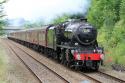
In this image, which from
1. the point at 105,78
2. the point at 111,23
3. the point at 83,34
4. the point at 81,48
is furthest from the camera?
the point at 111,23

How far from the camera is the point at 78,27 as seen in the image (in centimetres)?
1856

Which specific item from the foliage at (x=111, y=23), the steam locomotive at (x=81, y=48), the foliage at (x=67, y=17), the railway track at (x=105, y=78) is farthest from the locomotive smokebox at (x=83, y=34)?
the foliage at (x=67, y=17)

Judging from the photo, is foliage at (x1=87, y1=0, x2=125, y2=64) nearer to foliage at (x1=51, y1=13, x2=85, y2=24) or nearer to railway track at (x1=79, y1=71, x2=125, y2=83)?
foliage at (x1=51, y1=13, x2=85, y2=24)

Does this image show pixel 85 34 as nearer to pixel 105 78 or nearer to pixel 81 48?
pixel 81 48

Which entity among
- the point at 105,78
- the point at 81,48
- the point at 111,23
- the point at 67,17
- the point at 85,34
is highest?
the point at 67,17

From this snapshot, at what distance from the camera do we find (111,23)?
105 feet

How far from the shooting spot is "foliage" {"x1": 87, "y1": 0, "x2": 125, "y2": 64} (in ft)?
80.0

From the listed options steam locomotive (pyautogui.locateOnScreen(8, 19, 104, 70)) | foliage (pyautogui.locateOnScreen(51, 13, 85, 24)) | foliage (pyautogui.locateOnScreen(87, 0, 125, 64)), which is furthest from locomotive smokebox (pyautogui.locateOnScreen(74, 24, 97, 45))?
foliage (pyautogui.locateOnScreen(51, 13, 85, 24))

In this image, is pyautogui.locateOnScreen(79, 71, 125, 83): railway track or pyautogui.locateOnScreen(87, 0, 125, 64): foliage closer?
pyautogui.locateOnScreen(79, 71, 125, 83): railway track

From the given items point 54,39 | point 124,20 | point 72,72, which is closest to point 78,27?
point 72,72

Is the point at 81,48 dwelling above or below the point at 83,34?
below

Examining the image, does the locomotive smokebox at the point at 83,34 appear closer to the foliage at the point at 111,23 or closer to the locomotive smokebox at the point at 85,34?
the locomotive smokebox at the point at 85,34

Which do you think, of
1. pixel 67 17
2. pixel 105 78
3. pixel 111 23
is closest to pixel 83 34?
pixel 105 78

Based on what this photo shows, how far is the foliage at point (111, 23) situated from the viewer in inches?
960
